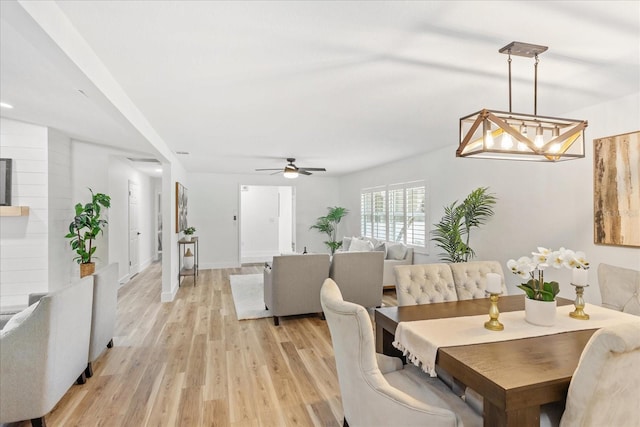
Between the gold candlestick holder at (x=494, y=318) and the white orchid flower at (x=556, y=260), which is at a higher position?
the white orchid flower at (x=556, y=260)

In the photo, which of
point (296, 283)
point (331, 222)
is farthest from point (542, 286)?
point (331, 222)

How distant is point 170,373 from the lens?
291 centimetres

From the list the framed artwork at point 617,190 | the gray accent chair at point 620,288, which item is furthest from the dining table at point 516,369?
the framed artwork at point 617,190

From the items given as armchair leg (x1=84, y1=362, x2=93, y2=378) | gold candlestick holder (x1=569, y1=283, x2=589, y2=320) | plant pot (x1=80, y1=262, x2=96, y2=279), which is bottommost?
armchair leg (x1=84, y1=362, x2=93, y2=378)

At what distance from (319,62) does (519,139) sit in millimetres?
1336

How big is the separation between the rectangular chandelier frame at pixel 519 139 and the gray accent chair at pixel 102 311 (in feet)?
9.95

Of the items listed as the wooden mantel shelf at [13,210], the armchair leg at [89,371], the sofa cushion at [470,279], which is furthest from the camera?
the wooden mantel shelf at [13,210]

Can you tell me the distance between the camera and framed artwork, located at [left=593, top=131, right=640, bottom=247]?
2826mm

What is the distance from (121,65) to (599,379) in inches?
121

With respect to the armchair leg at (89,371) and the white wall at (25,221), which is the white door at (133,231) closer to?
the white wall at (25,221)

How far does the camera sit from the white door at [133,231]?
6.99 meters

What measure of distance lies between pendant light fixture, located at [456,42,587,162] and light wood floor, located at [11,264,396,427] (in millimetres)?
1963

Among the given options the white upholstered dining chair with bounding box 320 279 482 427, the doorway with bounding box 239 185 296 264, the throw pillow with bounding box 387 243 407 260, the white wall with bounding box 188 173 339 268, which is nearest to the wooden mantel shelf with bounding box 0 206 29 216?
the white wall with bounding box 188 173 339 268

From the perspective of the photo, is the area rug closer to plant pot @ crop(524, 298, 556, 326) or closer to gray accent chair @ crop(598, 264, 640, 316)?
plant pot @ crop(524, 298, 556, 326)
